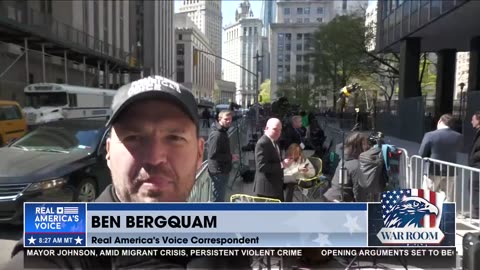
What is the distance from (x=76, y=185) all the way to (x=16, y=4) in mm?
29424

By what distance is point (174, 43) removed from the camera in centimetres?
10331

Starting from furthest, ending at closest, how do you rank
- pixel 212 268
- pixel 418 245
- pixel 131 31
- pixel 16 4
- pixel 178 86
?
pixel 131 31 → pixel 16 4 → pixel 418 245 → pixel 212 268 → pixel 178 86

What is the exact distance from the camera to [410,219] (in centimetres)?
268

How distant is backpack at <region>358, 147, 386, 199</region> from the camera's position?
16.6 feet

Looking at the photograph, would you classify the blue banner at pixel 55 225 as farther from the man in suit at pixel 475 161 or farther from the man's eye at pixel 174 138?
the man in suit at pixel 475 161

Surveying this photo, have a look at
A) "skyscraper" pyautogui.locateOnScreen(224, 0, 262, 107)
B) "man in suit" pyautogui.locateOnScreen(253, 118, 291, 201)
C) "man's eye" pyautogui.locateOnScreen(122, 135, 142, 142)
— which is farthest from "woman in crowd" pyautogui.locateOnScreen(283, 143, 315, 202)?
"skyscraper" pyautogui.locateOnScreen(224, 0, 262, 107)

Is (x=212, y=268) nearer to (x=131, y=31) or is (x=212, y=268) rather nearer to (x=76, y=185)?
(x=76, y=185)

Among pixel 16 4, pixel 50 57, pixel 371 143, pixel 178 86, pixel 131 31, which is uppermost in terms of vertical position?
pixel 131 31

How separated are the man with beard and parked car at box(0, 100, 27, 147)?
1445 centimetres

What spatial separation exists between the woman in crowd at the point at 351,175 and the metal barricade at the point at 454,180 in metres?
1.05

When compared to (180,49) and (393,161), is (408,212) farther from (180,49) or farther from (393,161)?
(180,49)

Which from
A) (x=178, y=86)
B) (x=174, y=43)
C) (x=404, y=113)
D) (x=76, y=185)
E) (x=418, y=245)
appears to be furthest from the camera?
(x=174, y=43)

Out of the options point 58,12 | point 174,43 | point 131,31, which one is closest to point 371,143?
point 58,12

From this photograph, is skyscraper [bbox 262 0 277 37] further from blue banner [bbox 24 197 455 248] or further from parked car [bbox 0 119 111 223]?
blue banner [bbox 24 197 455 248]
